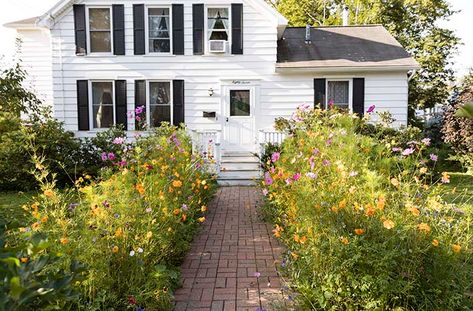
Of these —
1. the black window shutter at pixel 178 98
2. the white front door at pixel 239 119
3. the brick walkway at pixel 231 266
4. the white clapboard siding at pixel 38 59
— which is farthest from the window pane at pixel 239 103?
the white clapboard siding at pixel 38 59

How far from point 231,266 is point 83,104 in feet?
32.3

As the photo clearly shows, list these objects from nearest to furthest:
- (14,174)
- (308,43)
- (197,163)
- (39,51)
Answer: (197,163) < (14,174) < (308,43) < (39,51)

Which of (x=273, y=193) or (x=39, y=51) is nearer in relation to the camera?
(x=273, y=193)

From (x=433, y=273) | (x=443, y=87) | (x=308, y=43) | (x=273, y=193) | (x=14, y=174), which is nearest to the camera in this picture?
(x=433, y=273)

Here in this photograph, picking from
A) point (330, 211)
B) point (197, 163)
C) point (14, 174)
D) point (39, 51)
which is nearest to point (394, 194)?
point (330, 211)

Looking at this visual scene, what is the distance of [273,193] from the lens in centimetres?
548

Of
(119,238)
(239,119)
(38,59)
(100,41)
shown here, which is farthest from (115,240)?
(38,59)

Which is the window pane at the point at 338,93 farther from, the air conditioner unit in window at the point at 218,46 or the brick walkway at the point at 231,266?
the brick walkway at the point at 231,266

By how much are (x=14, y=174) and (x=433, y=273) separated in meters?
9.14

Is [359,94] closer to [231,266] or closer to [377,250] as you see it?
[231,266]

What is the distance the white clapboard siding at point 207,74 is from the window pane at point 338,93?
35 cm

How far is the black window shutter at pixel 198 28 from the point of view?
12562 millimetres

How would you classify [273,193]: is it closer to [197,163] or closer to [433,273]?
[197,163]

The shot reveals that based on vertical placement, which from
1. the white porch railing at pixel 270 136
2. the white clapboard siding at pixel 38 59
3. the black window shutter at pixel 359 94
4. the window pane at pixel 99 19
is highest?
the window pane at pixel 99 19
